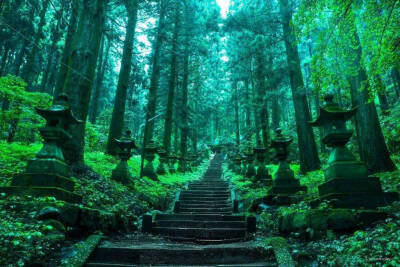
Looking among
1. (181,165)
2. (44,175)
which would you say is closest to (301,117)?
(44,175)

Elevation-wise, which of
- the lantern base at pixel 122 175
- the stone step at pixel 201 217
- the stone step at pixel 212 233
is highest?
the lantern base at pixel 122 175

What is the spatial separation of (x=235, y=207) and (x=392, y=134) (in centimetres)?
827

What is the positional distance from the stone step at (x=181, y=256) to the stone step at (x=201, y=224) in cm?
265

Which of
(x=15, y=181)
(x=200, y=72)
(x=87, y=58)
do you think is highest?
(x=200, y=72)

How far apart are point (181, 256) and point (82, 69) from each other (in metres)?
6.46

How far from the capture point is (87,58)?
8336 mm

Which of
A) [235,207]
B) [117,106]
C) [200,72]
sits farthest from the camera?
[200,72]

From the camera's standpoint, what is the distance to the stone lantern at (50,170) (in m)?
5.03

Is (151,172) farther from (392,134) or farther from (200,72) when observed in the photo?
(200,72)

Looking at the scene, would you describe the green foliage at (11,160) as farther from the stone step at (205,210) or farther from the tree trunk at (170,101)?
the tree trunk at (170,101)

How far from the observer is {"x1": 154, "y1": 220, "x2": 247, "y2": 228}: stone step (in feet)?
24.0

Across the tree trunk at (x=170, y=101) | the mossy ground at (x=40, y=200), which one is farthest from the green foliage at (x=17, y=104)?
the tree trunk at (x=170, y=101)

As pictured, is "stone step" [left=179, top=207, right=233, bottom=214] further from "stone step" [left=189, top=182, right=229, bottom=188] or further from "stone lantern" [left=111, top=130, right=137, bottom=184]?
"stone step" [left=189, top=182, right=229, bottom=188]

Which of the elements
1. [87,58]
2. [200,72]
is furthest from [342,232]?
[200,72]
